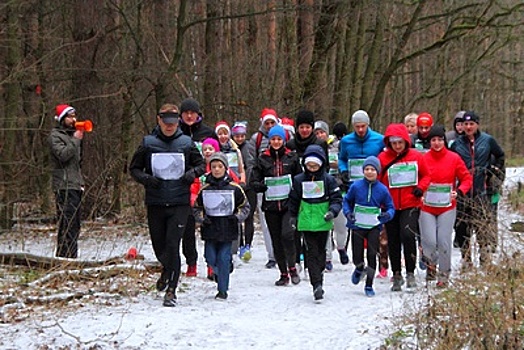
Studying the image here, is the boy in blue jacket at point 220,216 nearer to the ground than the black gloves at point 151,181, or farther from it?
nearer to the ground

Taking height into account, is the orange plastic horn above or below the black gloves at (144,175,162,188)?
above

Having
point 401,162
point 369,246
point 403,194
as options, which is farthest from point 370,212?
point 401,162

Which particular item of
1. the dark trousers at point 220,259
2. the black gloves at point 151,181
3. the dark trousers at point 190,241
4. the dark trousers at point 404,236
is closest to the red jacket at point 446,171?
the dark trousers at point 404,236

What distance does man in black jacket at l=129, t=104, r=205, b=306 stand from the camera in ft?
27.8

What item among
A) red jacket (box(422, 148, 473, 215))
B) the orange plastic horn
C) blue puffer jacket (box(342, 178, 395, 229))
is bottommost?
blue puffer jacket (box(342, 178, 395, 229))

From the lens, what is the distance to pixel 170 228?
852cm

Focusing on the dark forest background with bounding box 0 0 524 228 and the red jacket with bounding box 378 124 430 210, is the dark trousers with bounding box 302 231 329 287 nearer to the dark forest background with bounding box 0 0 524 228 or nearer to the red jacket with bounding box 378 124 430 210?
the red jacket with bounding box 378 124 430 210

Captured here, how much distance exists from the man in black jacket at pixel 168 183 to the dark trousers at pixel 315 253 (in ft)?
4.93

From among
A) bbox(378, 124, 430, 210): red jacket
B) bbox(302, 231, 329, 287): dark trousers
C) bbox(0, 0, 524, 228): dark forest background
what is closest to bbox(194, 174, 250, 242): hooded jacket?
bbox(302, 231, 329, 287): dark trousers

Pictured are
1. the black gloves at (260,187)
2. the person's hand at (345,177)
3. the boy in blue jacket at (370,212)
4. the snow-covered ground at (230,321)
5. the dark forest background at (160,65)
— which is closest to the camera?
the snow-covered ground at (230,321)

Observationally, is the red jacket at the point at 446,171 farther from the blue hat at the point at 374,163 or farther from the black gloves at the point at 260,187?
the black gloves at the point at 260,187

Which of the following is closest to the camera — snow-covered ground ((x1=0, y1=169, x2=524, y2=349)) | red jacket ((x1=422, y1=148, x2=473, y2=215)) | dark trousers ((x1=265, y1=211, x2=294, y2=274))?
snow-covered ground ((x1=0, y1=169, x2=524, y2=349))

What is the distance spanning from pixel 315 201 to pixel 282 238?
93cm

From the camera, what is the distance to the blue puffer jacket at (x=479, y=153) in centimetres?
1091
